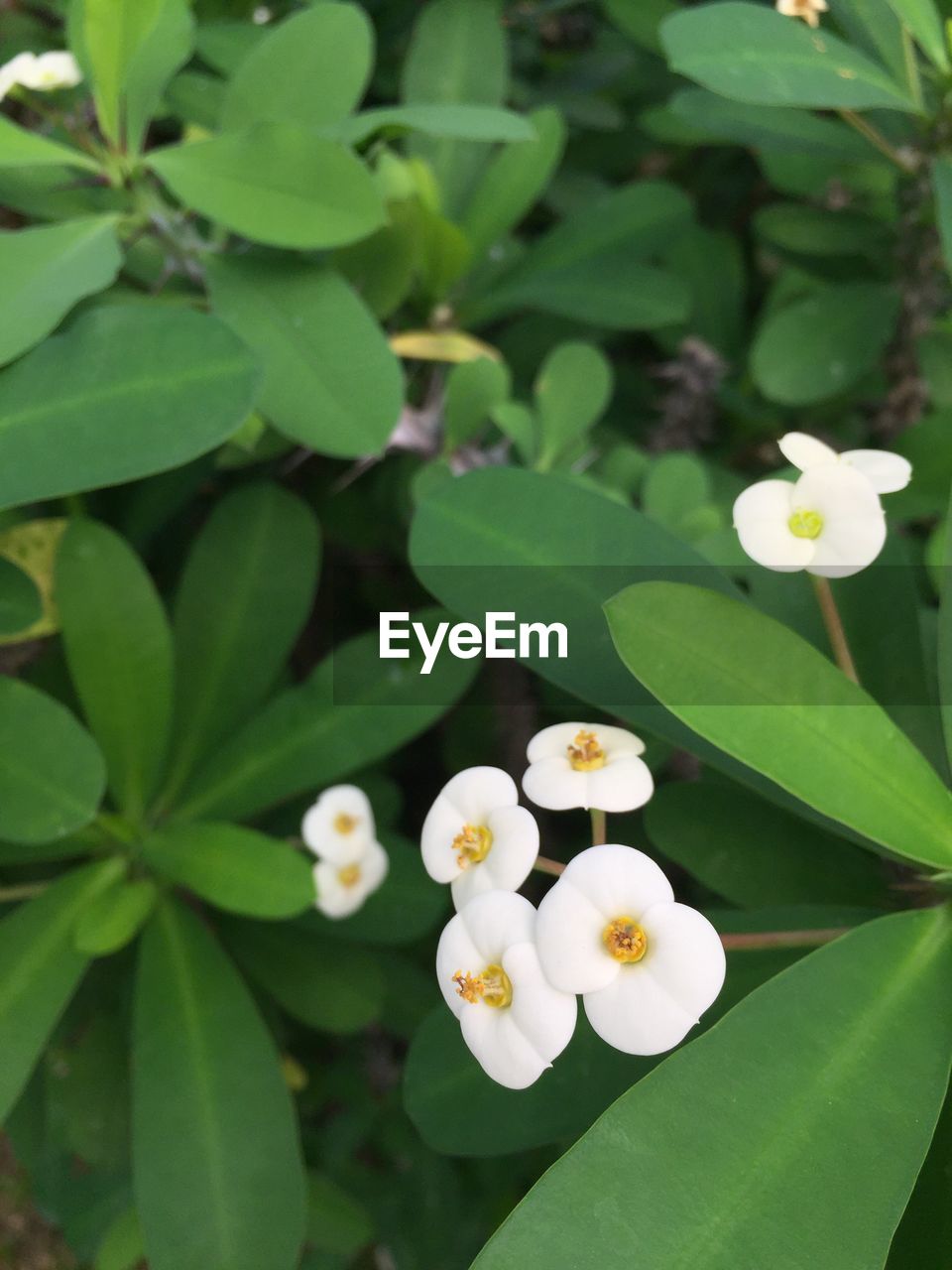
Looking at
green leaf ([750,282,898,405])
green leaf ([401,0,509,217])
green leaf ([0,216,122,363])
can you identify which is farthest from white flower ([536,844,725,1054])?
green leaf ([401,0,509,217])

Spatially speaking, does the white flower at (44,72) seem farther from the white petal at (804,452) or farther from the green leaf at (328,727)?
the white petal at (804,452)

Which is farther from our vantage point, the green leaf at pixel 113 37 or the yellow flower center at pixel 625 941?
the green leaf at pixel 113 37

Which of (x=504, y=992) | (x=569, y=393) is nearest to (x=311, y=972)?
(x=504, y=992)

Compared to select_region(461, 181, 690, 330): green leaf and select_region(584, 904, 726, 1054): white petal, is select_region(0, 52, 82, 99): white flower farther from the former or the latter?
select_region(584, 904, 726, 1054): white petal

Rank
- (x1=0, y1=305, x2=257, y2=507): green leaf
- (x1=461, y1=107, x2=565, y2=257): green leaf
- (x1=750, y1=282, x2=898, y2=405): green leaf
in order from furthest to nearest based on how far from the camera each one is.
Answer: (x1=750, y1=282, x2=898, y2=405): green leaf, (x1=461, y1=107, x2=565, y2=257): green leaf, (x1=0, y1=305, x2=257, y2=507): green leaf

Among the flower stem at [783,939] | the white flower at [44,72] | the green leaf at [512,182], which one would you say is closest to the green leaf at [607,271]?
the green leaf at [512,182]

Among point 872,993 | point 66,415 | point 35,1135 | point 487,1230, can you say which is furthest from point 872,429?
point 35,1135

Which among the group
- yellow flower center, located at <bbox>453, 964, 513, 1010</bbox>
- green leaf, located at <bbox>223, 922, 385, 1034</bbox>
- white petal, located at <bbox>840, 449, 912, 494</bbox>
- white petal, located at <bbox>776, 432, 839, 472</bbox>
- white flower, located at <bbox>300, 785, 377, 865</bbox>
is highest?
white petal, located at <bbox>776, 432, 839, 472</bbox>
